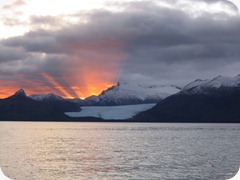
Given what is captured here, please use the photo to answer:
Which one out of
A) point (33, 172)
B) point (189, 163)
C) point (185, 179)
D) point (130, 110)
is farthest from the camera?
point (130, 110)

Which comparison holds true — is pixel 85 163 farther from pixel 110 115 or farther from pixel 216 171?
pixel 110 115

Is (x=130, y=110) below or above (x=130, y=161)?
above

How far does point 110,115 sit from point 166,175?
122 m

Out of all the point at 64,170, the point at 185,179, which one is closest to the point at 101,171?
the point at 64,170

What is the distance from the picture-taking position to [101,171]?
28.4 m

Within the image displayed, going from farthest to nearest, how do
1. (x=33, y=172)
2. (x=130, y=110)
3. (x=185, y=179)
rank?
(x=130, y=110), (x=33, y=172), (x=185, y=179)

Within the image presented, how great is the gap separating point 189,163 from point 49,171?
10.7 meters

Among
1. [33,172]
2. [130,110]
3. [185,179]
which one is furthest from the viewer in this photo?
[130,110]

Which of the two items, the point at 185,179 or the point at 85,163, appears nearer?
the point at 185,179

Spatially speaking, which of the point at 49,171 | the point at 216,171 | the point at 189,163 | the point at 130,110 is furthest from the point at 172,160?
the point at 130,110

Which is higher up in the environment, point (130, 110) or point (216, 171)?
point (130, 110)

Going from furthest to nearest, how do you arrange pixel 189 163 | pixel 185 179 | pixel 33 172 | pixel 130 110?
pixel 130 110, pixel 189 163, pixel 33 172, pixel 185 179

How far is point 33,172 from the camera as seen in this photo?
28.0 meters

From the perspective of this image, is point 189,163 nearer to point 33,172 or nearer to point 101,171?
point 101,171
